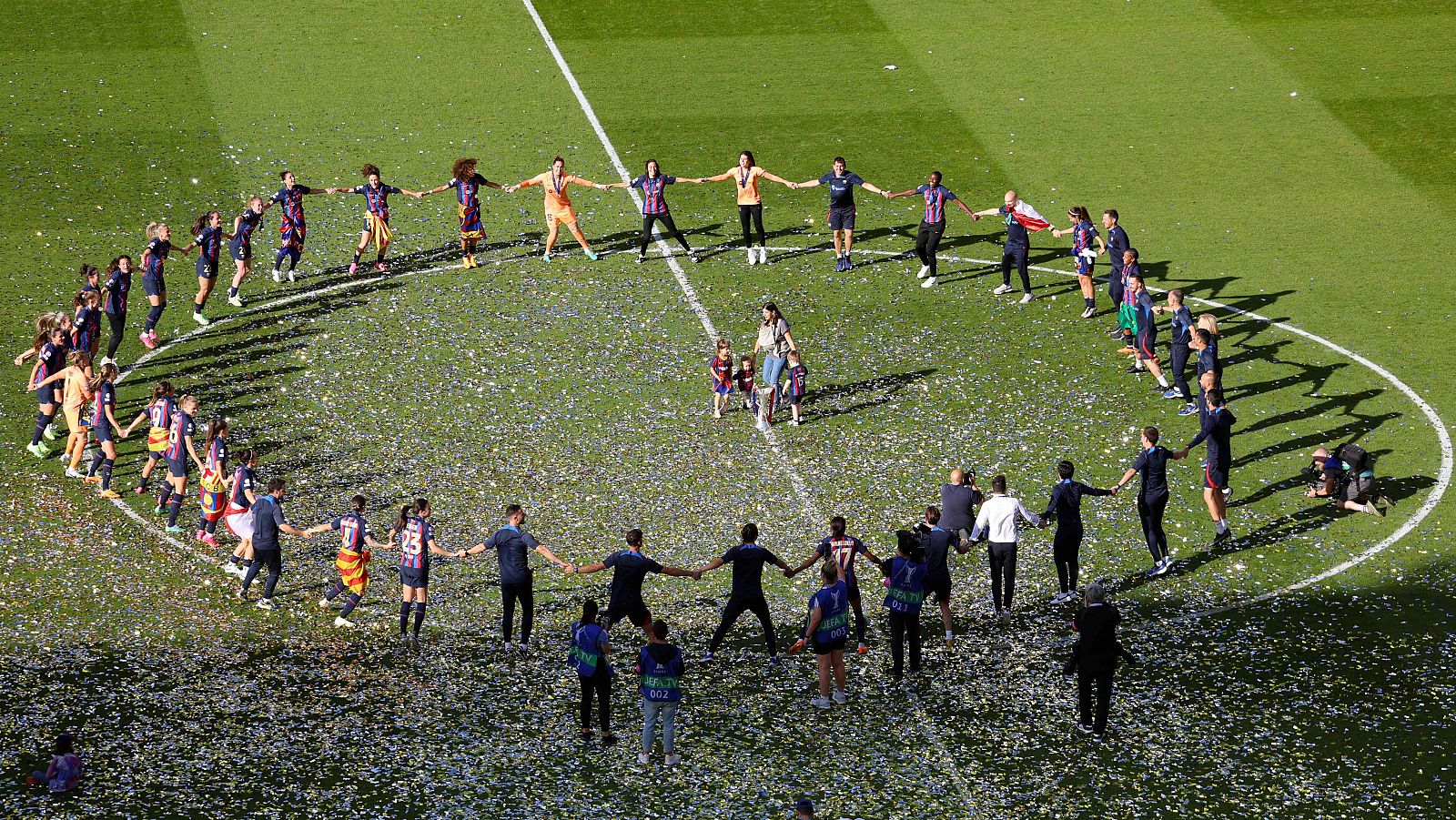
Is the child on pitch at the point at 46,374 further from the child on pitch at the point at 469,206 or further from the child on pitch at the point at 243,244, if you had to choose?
the child on pitch at the point at 469,206

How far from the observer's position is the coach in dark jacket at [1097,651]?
1938cm

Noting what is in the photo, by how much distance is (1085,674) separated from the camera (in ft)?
64.1

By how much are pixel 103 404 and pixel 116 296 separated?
14.6ft

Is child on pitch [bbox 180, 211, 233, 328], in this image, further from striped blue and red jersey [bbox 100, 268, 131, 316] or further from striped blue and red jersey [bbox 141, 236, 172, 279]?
striped blue and red jersey [bbox 100, 268, 131, 316]

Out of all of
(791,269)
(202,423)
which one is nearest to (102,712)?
(202,423)

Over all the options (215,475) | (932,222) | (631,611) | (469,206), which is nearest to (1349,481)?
(932,222)

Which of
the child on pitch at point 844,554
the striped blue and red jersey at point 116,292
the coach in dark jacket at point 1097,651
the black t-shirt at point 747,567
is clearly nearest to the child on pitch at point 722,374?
the child on pitch at point 844,554

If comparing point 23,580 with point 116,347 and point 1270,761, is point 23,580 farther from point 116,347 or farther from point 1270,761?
point 1270,761

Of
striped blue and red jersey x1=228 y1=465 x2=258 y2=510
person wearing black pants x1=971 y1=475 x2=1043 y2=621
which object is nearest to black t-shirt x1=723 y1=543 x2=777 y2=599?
person wearing black pants x1=971 y1=475 x2=1043 y2=621

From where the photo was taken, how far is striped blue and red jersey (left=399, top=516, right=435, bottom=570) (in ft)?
69.9

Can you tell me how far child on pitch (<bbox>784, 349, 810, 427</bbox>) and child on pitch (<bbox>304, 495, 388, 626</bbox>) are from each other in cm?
820

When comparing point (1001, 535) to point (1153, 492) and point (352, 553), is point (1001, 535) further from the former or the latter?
point (352, 553)

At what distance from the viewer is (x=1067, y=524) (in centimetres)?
2231

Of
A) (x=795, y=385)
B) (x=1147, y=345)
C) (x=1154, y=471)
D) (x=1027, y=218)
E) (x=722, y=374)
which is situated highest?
(x=1027, y=218)
